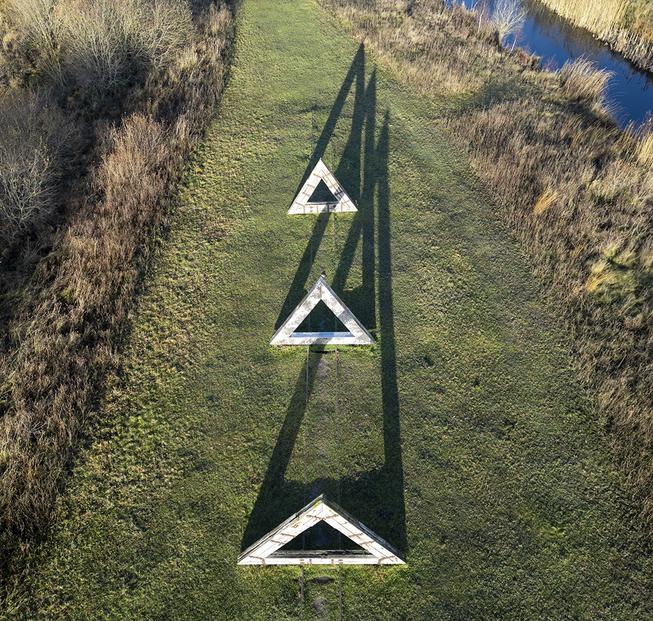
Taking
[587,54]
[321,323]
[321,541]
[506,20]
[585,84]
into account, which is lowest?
[321,541]

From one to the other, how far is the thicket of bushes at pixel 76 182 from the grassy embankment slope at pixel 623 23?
16.2m

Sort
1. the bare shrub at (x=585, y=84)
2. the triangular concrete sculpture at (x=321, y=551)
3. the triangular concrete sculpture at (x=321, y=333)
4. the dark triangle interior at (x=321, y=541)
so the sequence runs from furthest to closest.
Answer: the bare shrub at (x=585, y=84) → the triangular concrete sculpture at (x=321, y=333) → the dark triangle interior at (x=321, y=541) → the triangular concrete sculpture at (x=321, y=551)

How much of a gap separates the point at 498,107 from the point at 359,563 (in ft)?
50.2

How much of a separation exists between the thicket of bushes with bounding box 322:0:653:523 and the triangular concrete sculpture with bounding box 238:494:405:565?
463cm

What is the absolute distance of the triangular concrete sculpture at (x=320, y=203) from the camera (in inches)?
508

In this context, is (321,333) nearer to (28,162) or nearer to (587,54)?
(28,162)

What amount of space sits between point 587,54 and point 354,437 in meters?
22.2

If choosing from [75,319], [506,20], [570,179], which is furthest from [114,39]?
[506,20]

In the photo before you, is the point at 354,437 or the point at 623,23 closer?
the point at 354,437

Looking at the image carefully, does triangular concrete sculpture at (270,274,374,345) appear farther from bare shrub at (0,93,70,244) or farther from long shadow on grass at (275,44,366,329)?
bare shrub at (0,93,70,244)

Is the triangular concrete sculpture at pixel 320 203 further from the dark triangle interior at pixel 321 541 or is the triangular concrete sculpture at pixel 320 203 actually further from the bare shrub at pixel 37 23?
the bare shrub at pixel 37 23

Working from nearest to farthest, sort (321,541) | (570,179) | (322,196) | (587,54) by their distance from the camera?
(321,541)
(570,179)
(322,196)
(587,54)

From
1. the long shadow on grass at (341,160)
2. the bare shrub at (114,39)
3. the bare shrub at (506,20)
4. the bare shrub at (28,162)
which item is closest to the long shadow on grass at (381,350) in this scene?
the long shadow on grass at (341,160)

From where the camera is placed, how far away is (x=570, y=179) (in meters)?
14.1
